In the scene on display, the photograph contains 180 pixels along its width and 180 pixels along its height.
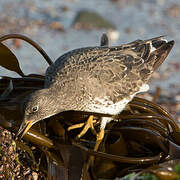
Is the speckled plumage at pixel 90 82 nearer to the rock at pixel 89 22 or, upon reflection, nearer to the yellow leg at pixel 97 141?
the yellow leg at pixel 97 141

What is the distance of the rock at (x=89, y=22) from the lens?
9633 mm

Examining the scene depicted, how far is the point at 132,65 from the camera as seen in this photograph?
3.97 m

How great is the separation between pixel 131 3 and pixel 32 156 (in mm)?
8665

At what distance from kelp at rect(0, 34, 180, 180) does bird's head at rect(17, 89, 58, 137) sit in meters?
0.05

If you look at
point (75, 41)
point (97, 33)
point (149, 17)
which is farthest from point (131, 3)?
Result: point (75, 41)

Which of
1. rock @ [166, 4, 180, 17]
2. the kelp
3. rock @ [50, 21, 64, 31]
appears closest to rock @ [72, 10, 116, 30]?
rock @ [50, 21, 64, 31]

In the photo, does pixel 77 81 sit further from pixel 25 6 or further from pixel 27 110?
pixel 25 6

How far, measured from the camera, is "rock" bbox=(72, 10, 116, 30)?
963 cm

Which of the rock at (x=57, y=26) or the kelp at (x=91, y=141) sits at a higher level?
the rock at (x=57, y=26)

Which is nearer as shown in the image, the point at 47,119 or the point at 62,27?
the point at 47,119

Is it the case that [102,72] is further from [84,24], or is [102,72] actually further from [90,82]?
[84,24]

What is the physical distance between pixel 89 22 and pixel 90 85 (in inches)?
248

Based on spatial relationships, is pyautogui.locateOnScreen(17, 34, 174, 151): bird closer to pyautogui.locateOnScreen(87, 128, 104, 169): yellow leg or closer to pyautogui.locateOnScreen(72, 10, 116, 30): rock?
pyautogui.locateOnScreen(87, 128, 104, 169): yellow leg

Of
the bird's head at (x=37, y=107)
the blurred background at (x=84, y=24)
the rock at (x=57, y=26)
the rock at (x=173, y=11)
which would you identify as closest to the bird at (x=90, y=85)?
the bird's head at (x=37, y=107)
